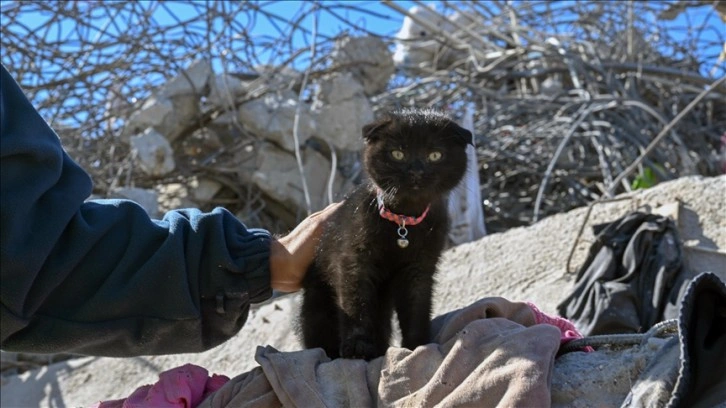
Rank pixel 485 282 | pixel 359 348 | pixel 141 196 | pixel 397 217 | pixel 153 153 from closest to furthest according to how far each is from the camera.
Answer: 1. pixel 359 348
2. pixel 397 217
3. pixel 485 282
4. pixel 141 196
5. pixel 153 153

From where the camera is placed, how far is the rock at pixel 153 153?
218 inches

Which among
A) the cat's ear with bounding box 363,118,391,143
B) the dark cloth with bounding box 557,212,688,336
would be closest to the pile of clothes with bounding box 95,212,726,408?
the cat's ear with bounding box 363,118,391,143

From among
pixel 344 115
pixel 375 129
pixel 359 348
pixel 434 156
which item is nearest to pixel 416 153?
pixel 434 156

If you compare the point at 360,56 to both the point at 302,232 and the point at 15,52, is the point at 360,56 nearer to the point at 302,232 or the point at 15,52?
the point at 15,52

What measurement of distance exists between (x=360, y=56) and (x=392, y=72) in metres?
0.32

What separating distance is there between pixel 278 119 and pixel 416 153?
300 centimetres

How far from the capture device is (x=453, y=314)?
2.52 metres

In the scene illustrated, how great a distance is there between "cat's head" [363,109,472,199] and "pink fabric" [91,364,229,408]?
812 mm

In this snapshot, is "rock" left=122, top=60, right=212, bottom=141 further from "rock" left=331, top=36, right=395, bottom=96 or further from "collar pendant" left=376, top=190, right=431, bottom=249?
"collar pendant" left=376, top=190, right=431, bottom=249

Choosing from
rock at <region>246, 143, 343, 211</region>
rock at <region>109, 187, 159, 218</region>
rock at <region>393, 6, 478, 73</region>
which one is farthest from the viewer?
rock at <region>393, 6, 478, 73</region>

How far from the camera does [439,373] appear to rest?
7.04 feet

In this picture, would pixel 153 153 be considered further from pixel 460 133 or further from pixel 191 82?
pixel 460 133

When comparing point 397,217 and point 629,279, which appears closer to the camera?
point 397,217

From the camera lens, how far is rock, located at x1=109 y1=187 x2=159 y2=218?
207 inches
